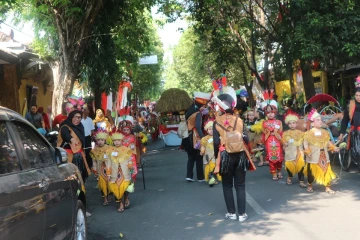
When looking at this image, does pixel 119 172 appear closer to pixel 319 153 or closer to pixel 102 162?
pixel 102 162

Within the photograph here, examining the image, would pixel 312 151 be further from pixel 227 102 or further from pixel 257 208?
pixel 227 102

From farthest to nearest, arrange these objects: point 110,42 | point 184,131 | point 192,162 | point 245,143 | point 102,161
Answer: point 110,42 → point 184,131 → point 192,162 → point 102,161 → point 245,143

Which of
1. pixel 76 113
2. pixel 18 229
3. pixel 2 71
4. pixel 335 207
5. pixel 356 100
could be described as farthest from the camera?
pixel 2 71

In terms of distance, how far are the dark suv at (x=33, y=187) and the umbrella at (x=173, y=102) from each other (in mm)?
17812

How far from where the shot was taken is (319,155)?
8.07 meters

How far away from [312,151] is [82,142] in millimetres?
3890

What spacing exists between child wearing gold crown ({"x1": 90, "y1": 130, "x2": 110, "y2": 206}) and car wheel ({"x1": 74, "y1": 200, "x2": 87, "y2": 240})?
2371mm

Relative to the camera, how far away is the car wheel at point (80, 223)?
518 cm

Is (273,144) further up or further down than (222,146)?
further down

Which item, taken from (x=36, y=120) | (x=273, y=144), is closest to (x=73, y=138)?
(x=273, y=144)

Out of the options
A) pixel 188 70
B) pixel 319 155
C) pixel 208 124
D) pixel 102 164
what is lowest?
pixel 319 155

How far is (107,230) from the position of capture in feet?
21.6

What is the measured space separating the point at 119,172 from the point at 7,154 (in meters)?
4.20

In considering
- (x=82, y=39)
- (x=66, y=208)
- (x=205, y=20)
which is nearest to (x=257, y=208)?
(x=66, y=208)
